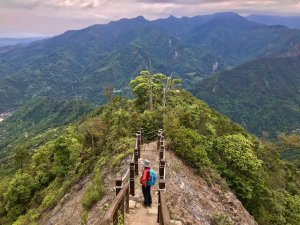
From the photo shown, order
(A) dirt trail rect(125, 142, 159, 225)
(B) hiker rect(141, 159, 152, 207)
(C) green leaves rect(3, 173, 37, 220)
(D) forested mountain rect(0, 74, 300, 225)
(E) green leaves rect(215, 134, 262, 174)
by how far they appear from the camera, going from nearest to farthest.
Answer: (A) dirt trail rect(125, 142, 159, 225), (B) hiker rect(141, 159, 152, 207), (D) forested mountain rect(0, 74, 300, 225), (E) green leaves rect(215, 134, 262, 174), (C) green leaves rect(3, 173, 37, 220)

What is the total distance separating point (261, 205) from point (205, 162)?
7.70 meters

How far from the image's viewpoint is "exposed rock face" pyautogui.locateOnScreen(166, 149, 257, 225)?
14.7 m

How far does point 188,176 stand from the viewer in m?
19.2

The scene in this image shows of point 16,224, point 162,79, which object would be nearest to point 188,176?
point 16,224

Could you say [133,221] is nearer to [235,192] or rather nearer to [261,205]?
[235,192]

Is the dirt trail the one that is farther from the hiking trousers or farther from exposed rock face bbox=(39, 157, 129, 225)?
exposed rock face bbox=(39, 157, 129, 225)

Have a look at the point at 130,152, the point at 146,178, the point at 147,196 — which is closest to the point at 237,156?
the point at 130,152

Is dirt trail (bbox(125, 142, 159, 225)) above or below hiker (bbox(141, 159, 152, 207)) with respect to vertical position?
below

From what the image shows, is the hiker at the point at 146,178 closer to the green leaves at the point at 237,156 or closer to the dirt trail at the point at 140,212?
the dirt trail at the point at 140,212

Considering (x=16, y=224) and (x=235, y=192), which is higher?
(x=235, y=192)

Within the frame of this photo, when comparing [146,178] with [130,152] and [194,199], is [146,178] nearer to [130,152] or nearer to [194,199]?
[194,199]

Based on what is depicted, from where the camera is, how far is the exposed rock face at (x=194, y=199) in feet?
48.2

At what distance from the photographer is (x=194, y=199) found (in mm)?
16672

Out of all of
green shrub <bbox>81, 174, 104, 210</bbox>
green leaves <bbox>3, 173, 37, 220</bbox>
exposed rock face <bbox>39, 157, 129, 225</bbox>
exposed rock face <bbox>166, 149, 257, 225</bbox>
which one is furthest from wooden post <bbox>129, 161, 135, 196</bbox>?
green leaves <bbox>3, 173, 37, 220</bbox>
